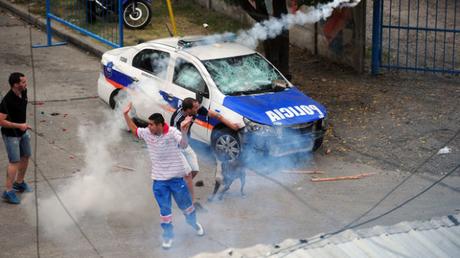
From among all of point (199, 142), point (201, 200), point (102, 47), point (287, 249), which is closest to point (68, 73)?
point (102, 47)

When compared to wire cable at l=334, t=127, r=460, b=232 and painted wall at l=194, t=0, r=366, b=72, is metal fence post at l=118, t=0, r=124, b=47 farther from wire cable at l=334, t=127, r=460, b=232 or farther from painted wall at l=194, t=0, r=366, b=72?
wire cable at l=334, t=127, r=460, b=232

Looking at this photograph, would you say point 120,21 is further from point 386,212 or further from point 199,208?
point 386,212

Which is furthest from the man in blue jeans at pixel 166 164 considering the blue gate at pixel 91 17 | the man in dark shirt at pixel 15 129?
the blue gate at pixel 91 17

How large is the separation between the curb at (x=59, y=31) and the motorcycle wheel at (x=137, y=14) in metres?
1.10

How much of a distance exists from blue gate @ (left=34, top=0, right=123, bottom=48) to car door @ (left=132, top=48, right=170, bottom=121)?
4.23 m

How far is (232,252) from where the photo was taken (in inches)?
350

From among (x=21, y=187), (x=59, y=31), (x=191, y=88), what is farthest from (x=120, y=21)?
(x=21, y=187)

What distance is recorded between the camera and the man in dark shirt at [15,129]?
10.4 meters

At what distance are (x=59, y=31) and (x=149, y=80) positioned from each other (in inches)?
304

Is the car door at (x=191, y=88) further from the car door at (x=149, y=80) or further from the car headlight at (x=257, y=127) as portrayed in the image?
the car headlight at (x=257, y=127)

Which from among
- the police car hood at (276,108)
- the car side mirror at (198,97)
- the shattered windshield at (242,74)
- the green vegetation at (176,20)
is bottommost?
the green vegetation at (176,20)

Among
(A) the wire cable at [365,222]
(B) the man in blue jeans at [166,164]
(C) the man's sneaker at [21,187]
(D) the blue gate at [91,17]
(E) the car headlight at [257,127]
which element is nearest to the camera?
(A) the wire cable at [365,222]

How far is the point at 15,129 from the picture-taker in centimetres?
1049

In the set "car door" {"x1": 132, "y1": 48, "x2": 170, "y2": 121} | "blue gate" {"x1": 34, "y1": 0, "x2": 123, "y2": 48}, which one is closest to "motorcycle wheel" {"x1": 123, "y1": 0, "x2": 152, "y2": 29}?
"blue gate" {"x1": 34, "y1": 0, "x2": 123, "y2": 48}
